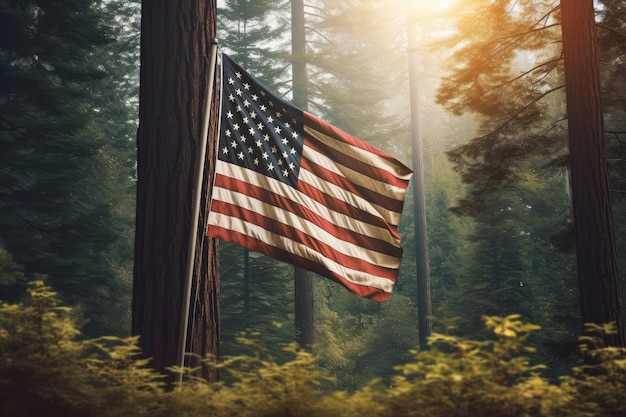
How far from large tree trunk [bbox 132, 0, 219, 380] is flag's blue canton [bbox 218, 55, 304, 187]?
0.64 feet

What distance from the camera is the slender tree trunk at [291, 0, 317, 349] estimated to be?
809 inches

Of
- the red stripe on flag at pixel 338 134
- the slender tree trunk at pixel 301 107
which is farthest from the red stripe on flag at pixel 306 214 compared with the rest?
the slender tree trunk at pixel 301 107

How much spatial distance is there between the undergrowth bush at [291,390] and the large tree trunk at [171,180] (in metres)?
1.26

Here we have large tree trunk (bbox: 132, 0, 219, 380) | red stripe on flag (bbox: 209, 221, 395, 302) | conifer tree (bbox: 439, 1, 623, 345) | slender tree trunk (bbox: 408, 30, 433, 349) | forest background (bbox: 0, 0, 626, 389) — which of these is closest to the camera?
large tree trunk (bbox: 132, 0, 219, 380)

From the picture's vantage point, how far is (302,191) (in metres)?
5.71

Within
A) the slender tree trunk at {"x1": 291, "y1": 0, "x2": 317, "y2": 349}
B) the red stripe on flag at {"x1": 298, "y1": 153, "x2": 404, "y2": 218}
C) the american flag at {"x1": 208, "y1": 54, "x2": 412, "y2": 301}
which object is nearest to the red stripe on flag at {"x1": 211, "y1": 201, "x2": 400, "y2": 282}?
the american flag at {"x1": 208, "y1": 54, "x2": 412, "y2": 301}

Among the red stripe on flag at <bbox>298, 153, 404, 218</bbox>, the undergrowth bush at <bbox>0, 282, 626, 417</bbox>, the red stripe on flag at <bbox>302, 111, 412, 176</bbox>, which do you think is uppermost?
the red stripe on flag at <bbox>302, 111, 412, 176</bbox>

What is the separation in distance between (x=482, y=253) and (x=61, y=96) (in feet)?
54.3

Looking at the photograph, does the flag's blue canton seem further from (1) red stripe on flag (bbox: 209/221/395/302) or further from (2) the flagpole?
(1) red stripe on flag (bbox: 209/221/395/302)

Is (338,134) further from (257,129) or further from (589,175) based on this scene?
(589,175)

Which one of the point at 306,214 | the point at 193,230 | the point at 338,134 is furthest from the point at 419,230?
the point at 193,230

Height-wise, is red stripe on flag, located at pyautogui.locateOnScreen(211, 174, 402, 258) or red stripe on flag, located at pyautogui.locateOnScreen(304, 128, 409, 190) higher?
red stripe on flag, located at pyautogui.locateOnScreen(304, 128, 409, 190)

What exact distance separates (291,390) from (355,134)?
22.0m

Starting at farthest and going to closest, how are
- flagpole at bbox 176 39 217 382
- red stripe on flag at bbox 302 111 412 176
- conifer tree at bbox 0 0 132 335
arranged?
1. conifer tree at bbox 0 0 132 335
2. red stripe on flag at bbox 302 111 412 176
3. flagpole at bbox 176 39 217 382
